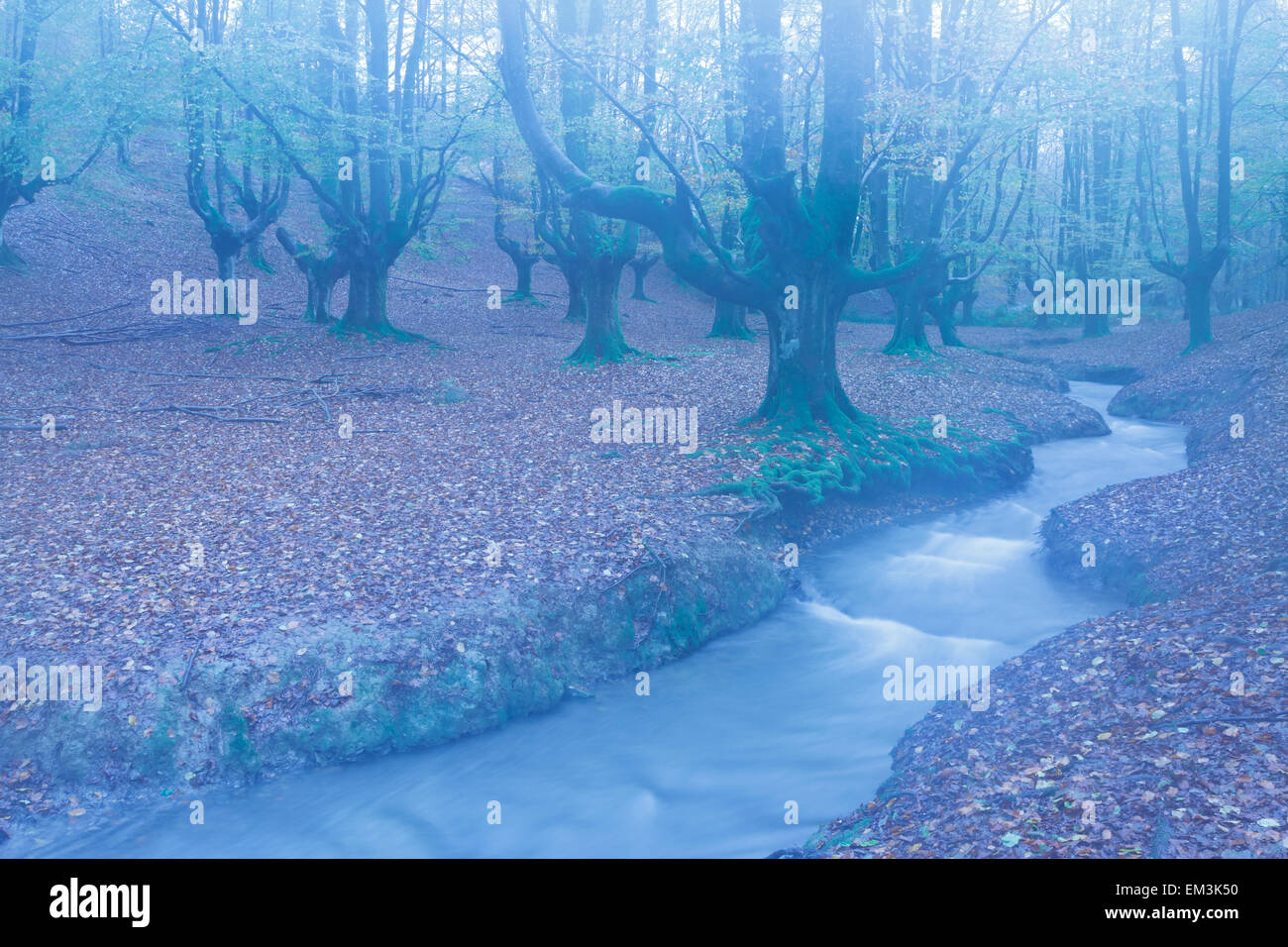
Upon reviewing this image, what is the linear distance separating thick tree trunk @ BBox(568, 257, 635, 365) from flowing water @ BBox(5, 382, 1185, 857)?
9.13 meters

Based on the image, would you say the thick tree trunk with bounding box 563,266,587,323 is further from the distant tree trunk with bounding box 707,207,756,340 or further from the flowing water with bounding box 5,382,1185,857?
the flowing water with bounding box 5,382,1185,857

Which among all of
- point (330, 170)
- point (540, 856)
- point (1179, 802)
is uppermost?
point (330, 170)

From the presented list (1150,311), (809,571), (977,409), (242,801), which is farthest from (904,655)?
(1150,311)

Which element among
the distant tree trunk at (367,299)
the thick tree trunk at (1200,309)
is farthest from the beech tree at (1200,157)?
the distant tree trunk at (367,299)

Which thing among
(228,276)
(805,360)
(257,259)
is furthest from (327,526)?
(257,259)

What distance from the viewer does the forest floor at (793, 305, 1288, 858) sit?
5137 mm

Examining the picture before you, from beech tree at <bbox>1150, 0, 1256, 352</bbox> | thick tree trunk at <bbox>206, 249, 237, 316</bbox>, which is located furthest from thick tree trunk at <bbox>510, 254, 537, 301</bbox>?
beech tree at <bbox>1150, 0, 1256, 352</bbox>

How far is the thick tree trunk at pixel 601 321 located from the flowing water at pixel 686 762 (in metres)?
9.13

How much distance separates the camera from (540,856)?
262 inches

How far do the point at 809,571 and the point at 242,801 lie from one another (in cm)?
730

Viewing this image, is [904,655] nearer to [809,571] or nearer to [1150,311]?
[809,571]

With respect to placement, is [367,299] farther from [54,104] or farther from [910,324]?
[910,324]

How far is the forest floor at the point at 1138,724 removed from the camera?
16.9 ft

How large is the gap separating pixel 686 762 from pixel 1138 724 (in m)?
3.56
